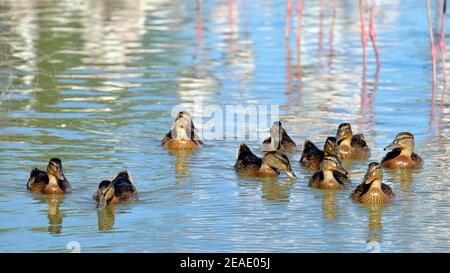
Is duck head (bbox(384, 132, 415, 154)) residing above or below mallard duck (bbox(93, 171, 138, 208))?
above

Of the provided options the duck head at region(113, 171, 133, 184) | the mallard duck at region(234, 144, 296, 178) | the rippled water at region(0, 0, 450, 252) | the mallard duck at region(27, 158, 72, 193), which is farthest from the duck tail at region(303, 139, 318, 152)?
the mallard duck at region(27, 158, 72, 193)

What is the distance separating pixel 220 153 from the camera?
47.8 feet

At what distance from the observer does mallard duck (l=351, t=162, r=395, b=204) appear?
12.0m

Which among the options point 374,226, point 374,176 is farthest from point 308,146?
point 374,226

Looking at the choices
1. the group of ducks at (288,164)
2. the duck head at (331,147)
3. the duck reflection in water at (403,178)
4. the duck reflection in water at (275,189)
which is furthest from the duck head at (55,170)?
the duck reflection in water at (403,178)

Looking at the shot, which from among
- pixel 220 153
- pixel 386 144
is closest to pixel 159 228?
pixel 220 153

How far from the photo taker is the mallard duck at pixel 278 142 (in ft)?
47.3

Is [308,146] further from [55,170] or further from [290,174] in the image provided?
[55,170]

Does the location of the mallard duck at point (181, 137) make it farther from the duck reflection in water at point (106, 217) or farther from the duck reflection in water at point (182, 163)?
the duck reflection in water at point (106, 217)

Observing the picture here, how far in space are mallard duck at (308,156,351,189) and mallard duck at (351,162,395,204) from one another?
14.9 inches

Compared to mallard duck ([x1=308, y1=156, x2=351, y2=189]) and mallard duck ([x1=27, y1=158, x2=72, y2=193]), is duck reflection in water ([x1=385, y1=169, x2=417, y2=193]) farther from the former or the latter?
mallard duck ([x1=27, y1=158, x2=72, y2=193])

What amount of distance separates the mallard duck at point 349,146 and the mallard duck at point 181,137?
1.75m

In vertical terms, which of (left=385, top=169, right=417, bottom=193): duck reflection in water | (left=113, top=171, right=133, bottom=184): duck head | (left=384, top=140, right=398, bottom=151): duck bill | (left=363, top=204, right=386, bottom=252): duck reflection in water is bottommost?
(left=363, top=204, right=386, bottom=252): duck reflection in water
